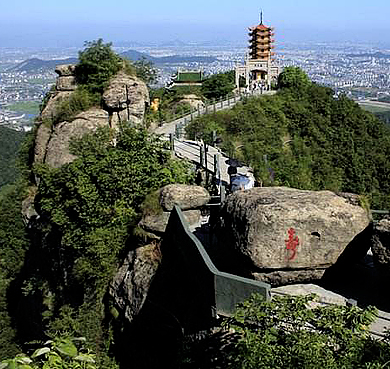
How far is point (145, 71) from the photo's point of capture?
2358 centimetres

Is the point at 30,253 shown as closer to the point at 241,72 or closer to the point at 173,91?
the point at 173,91

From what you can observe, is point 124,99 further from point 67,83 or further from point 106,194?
point 106,194

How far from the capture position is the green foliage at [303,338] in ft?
15.4

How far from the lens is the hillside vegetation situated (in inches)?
952

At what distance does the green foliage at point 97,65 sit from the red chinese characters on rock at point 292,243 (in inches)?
574

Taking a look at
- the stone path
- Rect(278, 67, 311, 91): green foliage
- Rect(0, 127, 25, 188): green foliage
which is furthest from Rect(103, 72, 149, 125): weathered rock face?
Rect(0, 127, 25, 188): green foliage

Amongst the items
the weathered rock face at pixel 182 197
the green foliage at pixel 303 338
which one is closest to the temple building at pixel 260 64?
the weathered rock face at pixel 182 197

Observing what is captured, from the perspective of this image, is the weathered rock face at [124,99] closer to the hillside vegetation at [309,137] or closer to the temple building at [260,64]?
the hillside vegetation at [309,137]

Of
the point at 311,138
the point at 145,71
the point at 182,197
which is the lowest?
the point at 311,138

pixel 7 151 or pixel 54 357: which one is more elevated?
pixel 54 357

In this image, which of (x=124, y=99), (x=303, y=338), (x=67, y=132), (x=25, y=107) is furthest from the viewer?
(x=25, y=107)

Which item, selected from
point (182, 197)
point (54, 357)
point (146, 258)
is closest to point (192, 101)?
point (182, 197)

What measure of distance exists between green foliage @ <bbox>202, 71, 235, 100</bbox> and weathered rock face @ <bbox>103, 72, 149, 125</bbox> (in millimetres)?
14613

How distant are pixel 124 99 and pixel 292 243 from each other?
13.9 metres
